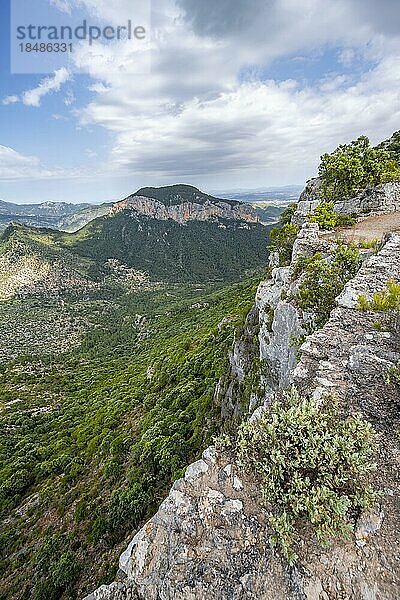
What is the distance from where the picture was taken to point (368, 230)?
19094mm

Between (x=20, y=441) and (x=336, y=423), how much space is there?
61.5m

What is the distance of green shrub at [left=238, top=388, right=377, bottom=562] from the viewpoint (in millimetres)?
5055

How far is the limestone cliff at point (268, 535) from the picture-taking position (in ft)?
16.3

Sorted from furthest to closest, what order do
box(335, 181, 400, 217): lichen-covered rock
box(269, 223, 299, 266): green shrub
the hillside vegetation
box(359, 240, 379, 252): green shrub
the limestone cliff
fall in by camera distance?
the hillside vegetation < box(335, 181, 400, 217): lichen-covered rock < box(269, 223, 299, 266): green shrub < box(359, 240, 379, 252): green shrub < the limestone cliff

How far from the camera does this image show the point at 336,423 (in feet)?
19.7

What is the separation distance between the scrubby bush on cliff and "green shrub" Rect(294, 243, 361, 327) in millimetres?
14378

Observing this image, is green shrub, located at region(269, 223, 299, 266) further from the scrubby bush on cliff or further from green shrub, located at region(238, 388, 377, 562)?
green shrub, located at region(238, 388, 377, 562)

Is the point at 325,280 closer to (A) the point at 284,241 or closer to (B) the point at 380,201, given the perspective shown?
(A) the point at 284,241

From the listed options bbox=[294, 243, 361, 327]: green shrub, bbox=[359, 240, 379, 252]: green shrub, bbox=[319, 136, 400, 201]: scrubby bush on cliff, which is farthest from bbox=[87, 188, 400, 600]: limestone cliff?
bbox=[319, 136, 400, 201]: scrubby bush on cliff

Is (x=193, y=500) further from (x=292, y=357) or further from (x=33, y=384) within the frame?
(x=33, y=384)

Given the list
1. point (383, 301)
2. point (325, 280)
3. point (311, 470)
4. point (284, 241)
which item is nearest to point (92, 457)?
point (284, 241)

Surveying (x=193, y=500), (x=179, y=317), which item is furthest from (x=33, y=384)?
(x=193, y=500)

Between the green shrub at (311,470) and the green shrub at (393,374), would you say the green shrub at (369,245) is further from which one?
the green shrub at (311,470)

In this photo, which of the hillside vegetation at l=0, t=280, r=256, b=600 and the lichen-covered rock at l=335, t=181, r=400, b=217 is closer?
the lichen-covered rock at l=335, t=181, r=400, b=217
